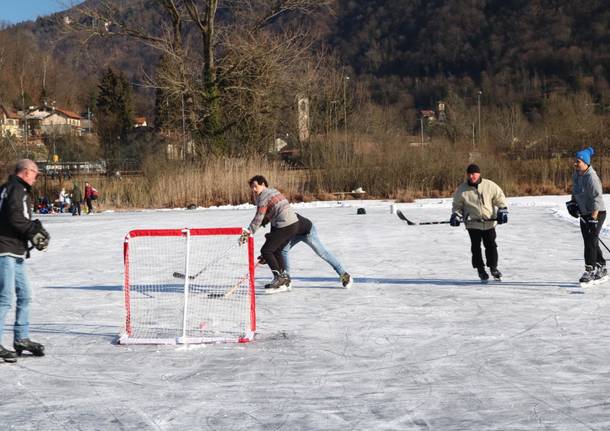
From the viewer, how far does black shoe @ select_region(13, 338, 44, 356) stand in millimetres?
7410

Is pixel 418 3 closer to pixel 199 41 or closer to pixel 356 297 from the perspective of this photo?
pixel 199 41

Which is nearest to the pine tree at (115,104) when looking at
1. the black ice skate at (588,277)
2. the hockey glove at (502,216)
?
the hockey glove at (502,216)

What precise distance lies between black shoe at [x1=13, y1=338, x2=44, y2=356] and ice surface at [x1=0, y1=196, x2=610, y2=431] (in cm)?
9

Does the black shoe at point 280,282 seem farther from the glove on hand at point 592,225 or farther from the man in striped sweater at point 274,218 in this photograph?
the glove on hand at point 592,225

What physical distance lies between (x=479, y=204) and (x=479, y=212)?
0.10 m

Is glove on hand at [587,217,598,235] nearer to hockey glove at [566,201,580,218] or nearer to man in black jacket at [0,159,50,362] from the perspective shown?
hockey glove at [566,201,580,218]

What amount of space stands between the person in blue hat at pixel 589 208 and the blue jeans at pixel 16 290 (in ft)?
21.1

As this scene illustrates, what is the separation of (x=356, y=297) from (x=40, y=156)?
184ft

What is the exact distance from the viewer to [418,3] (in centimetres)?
14625

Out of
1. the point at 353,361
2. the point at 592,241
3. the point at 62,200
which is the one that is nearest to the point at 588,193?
the point at 592,241

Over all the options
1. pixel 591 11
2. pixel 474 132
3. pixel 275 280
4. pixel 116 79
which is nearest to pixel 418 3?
pixel 591 11

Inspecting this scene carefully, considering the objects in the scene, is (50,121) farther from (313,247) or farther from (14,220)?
(14,220)

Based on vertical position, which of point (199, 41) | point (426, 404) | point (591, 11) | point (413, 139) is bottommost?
point (426, 404)

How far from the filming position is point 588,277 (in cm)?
1042
